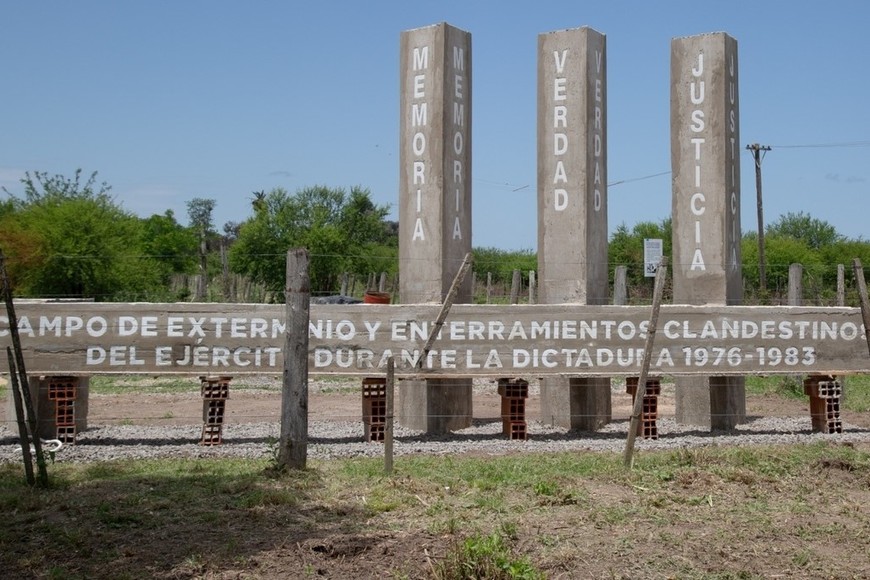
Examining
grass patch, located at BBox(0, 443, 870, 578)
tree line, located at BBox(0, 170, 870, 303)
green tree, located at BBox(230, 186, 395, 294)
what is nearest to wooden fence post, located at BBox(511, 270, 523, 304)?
tree line, located at BBox(0, 170, 870, 303)

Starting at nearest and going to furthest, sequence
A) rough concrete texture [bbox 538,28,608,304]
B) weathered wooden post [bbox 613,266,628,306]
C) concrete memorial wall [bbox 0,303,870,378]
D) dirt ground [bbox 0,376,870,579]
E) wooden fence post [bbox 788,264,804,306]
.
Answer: dirt ground [bbox 0,376,870,579] < concrete memorial wall [bbox 0,303,870,378] < rough concrete texture [bbox 538,28,608,304] < wooden fence post [bbox 788,264,804,306] < weathered wooden post [bbox 613,266,628,306]

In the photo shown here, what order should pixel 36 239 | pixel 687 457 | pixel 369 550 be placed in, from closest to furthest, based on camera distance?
pixel 369 550 < pixel 687 457 < pixel 36 239

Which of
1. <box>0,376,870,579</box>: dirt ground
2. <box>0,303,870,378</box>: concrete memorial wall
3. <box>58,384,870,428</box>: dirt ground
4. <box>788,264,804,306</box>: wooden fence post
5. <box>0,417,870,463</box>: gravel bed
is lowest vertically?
<box>0,376,870,579</box>: dirt ground

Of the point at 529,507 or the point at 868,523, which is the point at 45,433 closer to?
the point at 529,507

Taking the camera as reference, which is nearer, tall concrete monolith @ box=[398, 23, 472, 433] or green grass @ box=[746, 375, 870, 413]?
tall concrete monolith @ box=[398, 23, 472, 433]

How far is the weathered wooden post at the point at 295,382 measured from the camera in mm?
9797

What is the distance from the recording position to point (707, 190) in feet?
48.6

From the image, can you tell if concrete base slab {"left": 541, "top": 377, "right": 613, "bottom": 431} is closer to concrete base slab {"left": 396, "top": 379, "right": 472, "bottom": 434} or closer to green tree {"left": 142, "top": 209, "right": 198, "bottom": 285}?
concrete base slab {"left": 396, "top": 379, "right": 472, "bottom": 434}

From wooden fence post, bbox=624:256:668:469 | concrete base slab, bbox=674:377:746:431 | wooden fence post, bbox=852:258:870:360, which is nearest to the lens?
wooden fence post, bbox=624:256:668:469

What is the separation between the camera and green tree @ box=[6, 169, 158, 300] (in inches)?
1131

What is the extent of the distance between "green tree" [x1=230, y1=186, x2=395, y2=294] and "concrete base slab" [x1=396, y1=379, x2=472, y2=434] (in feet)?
70.1

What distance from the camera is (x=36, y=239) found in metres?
29.7

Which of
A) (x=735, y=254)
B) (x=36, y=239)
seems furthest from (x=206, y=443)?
(x=36, y=239)

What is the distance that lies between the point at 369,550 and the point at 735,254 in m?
9.54
